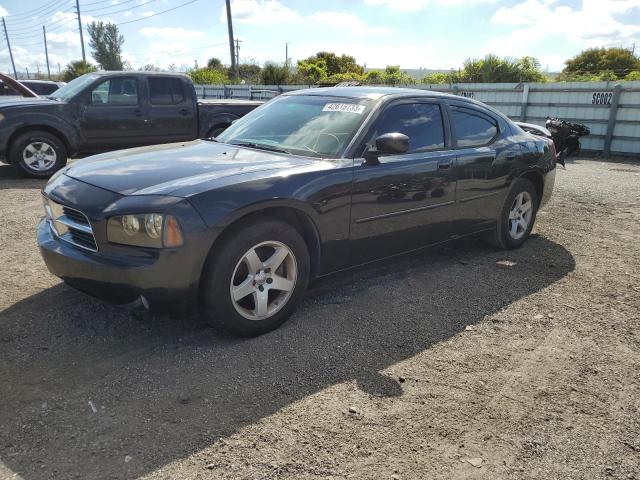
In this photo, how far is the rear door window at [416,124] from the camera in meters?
4.17

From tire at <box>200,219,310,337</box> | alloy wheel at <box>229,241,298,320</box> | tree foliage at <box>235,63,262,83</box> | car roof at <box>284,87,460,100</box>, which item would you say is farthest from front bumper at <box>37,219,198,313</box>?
tree foliage at <box>235,63,262,83</box>

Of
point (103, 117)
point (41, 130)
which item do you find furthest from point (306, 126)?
point (41, 130)

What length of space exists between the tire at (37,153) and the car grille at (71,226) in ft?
19.8

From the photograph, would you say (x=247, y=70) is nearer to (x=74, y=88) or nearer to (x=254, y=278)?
(x=74, y=88)

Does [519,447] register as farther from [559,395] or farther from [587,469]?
[559,395]

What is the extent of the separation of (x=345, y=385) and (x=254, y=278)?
906 mm

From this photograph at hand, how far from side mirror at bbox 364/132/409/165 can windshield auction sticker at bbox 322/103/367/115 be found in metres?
0.36

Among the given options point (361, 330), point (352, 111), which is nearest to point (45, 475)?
point (361, 330)

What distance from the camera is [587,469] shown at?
242 centimetres

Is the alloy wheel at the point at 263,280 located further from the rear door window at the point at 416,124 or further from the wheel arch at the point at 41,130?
the wheel arch at the point at 41,130

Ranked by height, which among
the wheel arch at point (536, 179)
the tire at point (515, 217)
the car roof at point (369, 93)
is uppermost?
the car roof at point (369, 93)

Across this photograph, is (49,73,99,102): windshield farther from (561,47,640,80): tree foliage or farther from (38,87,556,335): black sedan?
(561,47,640,80): tree foliage

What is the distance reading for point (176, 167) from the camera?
11.5 feet

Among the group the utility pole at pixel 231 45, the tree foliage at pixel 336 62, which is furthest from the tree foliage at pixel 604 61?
the utility pole at pixel 231 45
